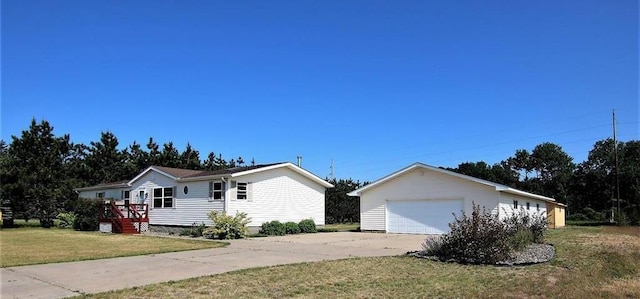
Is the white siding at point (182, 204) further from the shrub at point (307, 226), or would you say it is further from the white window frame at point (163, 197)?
the shrub at point (307, 226)

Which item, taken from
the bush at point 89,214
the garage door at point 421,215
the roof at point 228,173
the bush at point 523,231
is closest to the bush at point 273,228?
the roof at point 228,173

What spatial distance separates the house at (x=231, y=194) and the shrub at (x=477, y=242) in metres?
14.8

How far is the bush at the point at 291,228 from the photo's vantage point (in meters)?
26.6

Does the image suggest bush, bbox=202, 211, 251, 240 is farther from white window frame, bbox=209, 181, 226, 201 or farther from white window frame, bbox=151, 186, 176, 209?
white window frame, bbox=151, 186, 176, 209

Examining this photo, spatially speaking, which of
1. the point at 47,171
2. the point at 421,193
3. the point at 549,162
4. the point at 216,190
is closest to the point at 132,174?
the point at 47,171

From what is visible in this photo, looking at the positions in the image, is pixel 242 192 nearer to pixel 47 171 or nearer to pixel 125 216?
pixel 125 216

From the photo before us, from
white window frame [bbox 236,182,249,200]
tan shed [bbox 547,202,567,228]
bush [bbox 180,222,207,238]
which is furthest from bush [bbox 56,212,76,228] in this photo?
tan shed [bbox 547,202,567,228]

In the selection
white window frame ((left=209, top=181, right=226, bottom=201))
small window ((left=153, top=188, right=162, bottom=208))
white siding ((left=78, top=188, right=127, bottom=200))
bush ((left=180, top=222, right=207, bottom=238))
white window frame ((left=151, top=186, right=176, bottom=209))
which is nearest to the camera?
bush ((left=180, top=222, right=207, bottom=238))

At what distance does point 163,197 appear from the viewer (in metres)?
29.2

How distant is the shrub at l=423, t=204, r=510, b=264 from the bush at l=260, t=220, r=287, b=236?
1383 cm

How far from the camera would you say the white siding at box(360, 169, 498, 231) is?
25672mm

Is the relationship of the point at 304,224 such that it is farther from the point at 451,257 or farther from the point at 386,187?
the point at 451,257

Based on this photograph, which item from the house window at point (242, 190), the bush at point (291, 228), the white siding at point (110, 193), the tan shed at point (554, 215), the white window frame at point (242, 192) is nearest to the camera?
the white window frame at point (242, 192)

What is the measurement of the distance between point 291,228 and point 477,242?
15.9 meters
